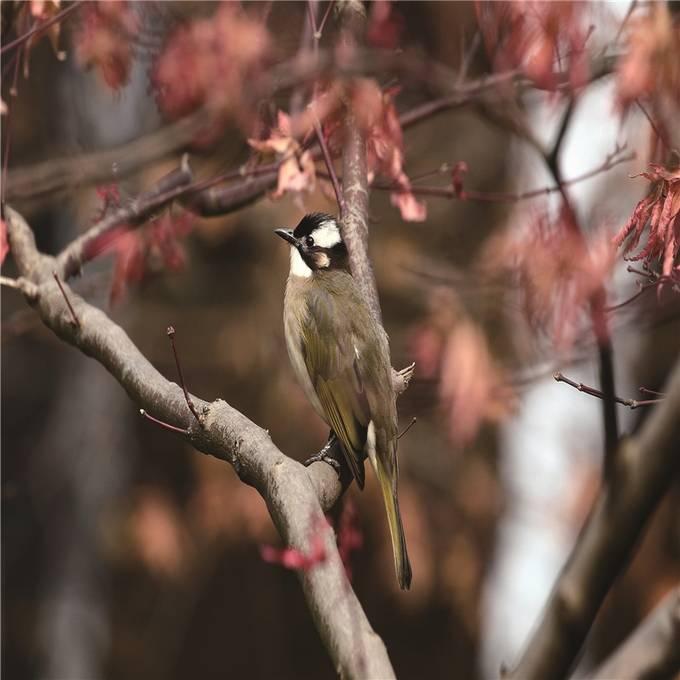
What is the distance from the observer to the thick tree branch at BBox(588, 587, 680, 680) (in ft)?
8.11

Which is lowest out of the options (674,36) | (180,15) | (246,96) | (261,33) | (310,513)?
(310,513)

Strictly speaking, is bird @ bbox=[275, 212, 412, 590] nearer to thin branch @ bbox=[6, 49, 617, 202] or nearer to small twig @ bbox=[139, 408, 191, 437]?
thin branch @ bbox=[6, 49, 617, 202]

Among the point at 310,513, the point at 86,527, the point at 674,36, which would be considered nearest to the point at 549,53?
the point at 674,36

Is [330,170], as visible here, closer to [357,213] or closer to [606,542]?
[357,213]

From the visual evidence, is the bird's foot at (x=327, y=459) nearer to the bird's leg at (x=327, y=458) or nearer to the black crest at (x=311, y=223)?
the bird's leg at (x=327, y=458)

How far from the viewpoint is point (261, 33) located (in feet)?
20.9

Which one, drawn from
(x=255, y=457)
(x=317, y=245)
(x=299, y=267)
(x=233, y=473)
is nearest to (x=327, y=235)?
(x=317, y=245)

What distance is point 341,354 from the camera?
4.87 metres

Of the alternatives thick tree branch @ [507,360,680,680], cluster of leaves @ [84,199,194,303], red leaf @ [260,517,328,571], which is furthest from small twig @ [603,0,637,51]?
red leaf @ [260,517,328,571]

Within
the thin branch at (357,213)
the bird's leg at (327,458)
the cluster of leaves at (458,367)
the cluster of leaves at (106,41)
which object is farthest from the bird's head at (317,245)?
the cluster of leaves at (458,367)

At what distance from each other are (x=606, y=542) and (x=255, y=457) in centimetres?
99

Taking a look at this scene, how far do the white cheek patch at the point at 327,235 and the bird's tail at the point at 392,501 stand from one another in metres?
0.94

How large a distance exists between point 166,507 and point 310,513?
7.71 m

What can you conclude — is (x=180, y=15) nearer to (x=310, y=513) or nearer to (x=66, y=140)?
(x=66, y=140)
